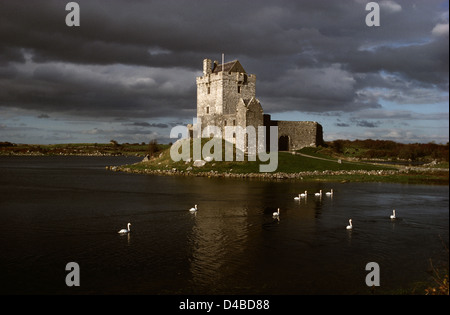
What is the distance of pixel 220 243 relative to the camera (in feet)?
70.1

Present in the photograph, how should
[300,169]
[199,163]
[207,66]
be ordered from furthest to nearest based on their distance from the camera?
1. [207,66]
2. [199,163]
3. [300,169]

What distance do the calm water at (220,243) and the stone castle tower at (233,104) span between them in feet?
110

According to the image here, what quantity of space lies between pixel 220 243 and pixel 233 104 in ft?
171

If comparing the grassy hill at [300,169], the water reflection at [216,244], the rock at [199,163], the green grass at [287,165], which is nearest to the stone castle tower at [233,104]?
the grassy hill at [300,169]

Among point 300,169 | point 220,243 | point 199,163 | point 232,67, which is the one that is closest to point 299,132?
point 300,169

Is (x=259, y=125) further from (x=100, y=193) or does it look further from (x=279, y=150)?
(x=100, y=193)

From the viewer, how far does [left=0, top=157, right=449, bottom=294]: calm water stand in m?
15.4

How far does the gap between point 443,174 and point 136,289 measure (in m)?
11.2

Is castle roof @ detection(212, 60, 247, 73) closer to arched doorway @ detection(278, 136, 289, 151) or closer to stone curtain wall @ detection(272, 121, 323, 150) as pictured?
stone curtain wall @ detection(272, 121, 323, 150)

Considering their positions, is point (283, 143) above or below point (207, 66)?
below

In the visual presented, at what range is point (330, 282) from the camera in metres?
15.4

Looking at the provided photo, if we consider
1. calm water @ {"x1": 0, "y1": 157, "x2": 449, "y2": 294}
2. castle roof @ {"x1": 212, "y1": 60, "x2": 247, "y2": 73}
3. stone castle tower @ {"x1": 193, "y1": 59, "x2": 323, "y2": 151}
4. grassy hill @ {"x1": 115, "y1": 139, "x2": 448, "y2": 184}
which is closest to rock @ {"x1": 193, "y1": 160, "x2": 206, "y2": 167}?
grassy hill @ {"x1": 115, "y1": 139, "x2": 448, "y2": 184}

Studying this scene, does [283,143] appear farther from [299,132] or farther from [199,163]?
[199,163]

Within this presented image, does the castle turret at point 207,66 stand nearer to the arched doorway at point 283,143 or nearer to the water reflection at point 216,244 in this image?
the arched doorway at point 283,143
